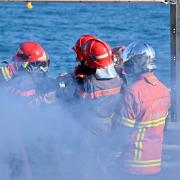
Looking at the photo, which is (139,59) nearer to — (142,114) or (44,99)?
(142,114)

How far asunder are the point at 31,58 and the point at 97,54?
0.80m

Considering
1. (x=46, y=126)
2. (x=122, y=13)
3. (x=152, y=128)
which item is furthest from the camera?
(x=122, y=13)

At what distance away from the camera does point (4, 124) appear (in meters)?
6.93

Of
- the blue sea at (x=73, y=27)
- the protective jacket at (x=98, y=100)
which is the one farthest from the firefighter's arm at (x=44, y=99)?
the blue sea at (x=73, y=27)

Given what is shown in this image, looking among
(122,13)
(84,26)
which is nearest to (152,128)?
(84,26)

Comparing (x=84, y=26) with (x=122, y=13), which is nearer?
(x=84, y=26)

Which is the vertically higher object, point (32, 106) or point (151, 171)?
point (32, 106)

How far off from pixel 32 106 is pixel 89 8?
1529 inches

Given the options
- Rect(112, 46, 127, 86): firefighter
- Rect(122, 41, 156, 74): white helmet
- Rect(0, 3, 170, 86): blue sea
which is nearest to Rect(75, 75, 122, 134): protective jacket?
Rect(122, 41, 156, 74): white helmet

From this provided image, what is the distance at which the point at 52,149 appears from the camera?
23.3 feet

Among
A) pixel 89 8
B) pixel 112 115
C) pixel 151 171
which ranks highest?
pixel 112 115

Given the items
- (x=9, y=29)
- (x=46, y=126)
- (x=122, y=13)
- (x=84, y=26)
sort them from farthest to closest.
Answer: (x=122, y=13) → (x=84, y=26) → (x=9, y=29) → (x=46, y=126)

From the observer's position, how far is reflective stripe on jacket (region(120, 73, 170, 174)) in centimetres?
650

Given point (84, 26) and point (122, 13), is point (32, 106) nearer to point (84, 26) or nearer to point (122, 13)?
point (84, 26)
